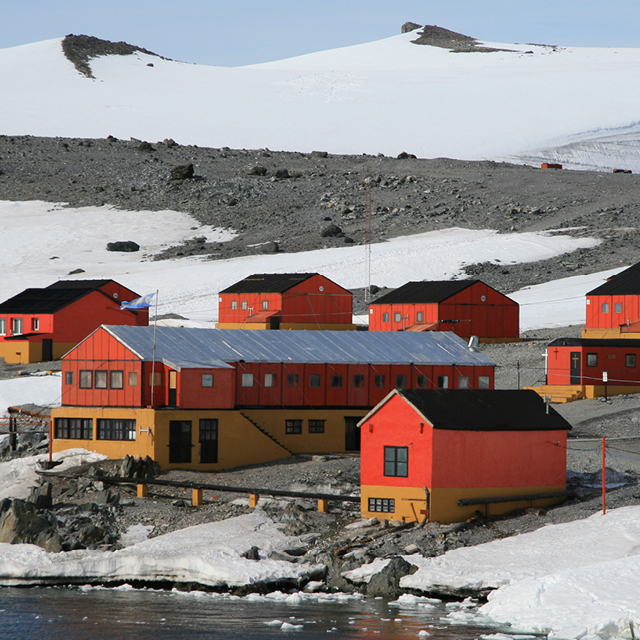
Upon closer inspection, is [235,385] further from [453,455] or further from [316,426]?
[453,455]

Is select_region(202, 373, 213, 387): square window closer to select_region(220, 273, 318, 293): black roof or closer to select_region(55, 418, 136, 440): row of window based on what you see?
select_region(55, 418, 136, 440): row of window

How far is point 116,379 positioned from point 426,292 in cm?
4019

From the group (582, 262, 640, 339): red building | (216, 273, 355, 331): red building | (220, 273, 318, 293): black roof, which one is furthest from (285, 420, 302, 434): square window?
(220, 273, 318, 293): black roof

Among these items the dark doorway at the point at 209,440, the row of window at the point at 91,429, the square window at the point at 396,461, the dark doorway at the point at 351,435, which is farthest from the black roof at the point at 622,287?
the row of window at the point at 91,429

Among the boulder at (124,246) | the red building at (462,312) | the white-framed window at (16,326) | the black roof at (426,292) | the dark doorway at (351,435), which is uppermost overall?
the boulder at (124,246)

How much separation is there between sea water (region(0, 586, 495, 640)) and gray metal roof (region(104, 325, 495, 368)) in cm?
1606

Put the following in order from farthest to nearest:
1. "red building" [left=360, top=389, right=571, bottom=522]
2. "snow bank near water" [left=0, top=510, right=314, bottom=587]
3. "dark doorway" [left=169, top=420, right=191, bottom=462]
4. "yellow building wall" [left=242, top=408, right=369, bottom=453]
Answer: "yellow building wall" [left=242, top=408, right=369, bottom=453] → "dark doorway" [left=169, top=420, right=191, bottom=462] → "red building" [left=360, top=389, right=571, bottom=522] → "snow bank near water" [left=0, top=510, right=314, bottom=587]

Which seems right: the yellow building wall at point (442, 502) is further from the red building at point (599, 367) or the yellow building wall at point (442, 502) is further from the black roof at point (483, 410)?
the red building at point (599, 367)

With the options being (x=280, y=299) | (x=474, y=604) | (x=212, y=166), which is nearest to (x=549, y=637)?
(x=474, y=604)

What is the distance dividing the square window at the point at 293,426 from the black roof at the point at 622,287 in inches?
Answer: 1435

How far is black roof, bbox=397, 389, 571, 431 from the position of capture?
37656 millimetres

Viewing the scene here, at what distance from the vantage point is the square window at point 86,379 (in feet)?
158

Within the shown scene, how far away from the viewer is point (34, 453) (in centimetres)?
4916

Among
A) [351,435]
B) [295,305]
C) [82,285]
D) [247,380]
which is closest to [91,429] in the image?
[247,380]
